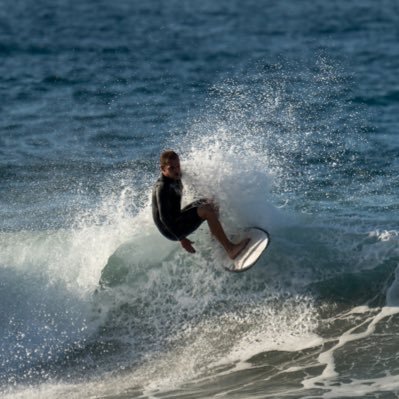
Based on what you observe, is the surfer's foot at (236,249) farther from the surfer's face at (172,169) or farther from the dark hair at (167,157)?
the dark hair at (167,157)

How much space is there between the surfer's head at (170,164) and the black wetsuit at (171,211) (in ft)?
0.22

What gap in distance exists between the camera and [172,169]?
11422 mm

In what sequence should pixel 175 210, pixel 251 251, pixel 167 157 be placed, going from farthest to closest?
pixel 251 251
pixel 175 210
pixel 167 157

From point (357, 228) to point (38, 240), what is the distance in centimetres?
478

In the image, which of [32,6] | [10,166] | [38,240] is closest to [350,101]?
[10,166]

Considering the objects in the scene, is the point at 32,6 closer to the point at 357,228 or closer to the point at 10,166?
the point at 10,166

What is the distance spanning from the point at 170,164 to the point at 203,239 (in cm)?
183

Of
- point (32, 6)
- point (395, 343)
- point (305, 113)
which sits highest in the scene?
point (32, 6)

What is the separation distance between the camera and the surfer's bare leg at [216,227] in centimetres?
1166

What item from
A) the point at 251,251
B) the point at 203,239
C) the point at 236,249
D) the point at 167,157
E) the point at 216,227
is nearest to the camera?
the point at 167,157

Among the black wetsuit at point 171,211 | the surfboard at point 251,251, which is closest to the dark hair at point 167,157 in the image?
the black wetsuit at point 171,211

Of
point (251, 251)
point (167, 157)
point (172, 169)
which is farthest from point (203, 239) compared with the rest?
point (167, 157)

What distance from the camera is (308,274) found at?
12859mm

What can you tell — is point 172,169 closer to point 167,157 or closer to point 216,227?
point 167,157
